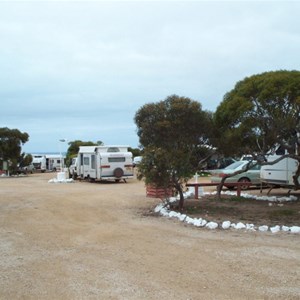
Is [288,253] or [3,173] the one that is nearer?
[288,253]

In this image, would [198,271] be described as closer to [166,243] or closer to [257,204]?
[166,243]

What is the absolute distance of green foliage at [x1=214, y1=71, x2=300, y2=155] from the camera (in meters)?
11.8

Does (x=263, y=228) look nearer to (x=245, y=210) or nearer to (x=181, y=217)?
(x=181, y=217)

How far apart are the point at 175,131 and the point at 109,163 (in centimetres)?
1557

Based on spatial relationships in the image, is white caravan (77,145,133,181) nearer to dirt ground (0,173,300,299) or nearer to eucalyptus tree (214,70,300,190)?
eucalyptus tree (214,70,300,190)

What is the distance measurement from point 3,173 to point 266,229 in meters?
39.6

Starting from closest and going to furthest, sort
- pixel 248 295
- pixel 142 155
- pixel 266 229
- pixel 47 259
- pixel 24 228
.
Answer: pixel 248 295
pixel 47 259
pixel 266 229
pixel 24 228
pixel 142 155

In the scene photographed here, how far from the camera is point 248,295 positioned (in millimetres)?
5176

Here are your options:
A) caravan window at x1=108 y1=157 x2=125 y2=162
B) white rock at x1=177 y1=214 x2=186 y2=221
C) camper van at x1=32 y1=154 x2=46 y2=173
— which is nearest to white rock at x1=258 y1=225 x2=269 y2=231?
white rock at x1=177 y1=214 x2=186 y2=221

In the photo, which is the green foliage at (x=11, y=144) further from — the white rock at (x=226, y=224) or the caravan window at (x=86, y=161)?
the white rock at (x=226, y=224)

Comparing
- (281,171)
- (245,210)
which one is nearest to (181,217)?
(245,210)

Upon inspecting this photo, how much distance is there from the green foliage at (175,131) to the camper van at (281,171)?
3.60 m

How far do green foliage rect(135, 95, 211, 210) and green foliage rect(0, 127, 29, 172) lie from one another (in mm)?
32306

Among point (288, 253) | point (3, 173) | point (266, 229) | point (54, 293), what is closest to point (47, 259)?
point (54, 293)
